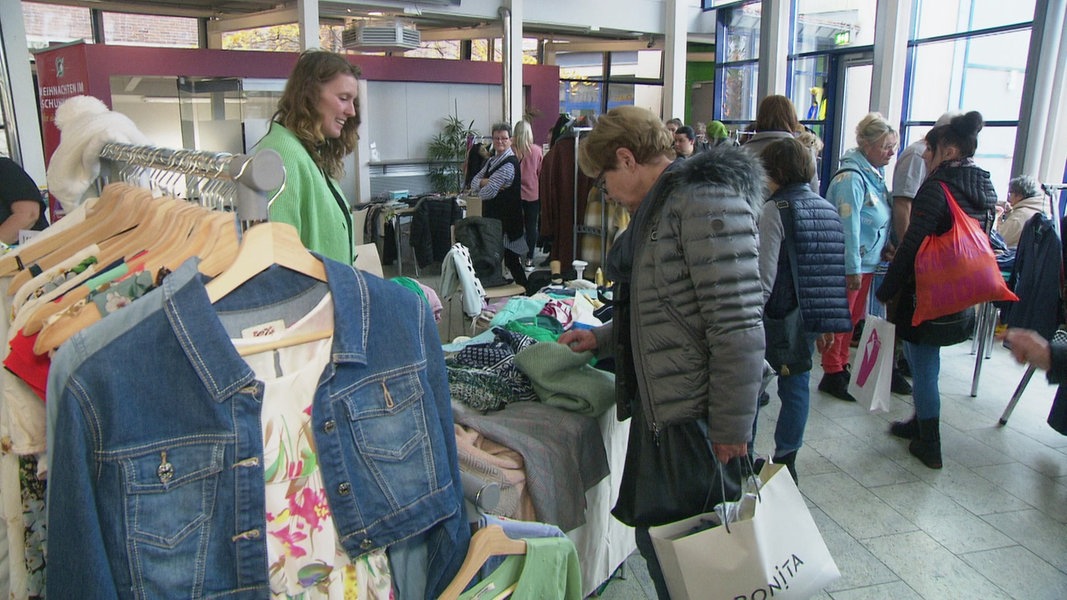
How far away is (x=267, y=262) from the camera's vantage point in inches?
45.9

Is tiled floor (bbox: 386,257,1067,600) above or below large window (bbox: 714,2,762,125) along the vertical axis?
below

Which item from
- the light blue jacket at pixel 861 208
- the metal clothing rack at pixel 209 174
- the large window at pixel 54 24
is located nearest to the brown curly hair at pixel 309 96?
the metal clothing rack at pixel 209 174

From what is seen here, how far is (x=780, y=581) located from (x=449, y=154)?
945 centimetres

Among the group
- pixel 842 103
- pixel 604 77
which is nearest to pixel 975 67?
pixel 842 103

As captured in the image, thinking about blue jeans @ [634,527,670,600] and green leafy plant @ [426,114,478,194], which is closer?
blue jeans @ [634,527,670,600]

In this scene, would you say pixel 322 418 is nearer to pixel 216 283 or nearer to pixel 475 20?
pixel 216 283

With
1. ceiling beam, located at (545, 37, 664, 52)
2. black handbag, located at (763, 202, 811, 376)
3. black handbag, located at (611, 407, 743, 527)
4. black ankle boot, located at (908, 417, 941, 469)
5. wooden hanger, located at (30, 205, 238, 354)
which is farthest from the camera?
ceiling beam, located at (545, 37, 664, 52)

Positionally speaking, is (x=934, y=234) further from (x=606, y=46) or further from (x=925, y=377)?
(x=606, y=46)

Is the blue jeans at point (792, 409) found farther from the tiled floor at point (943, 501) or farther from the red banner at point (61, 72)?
the red banner at point (61, 72)

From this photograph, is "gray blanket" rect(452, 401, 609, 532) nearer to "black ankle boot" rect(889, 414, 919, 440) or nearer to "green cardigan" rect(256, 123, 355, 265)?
"green cardigan" rect(256, 123, 355, 265)

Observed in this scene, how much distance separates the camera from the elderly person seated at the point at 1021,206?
4.91 meters

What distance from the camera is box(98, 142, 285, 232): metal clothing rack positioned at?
46.9 inches

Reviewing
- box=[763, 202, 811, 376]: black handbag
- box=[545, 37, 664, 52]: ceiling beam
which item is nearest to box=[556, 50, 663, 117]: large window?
box=[545, 37, 664, 52]: ceiling beam

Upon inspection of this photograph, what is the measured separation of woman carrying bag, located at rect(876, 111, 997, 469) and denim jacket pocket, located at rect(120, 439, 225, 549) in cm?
325
